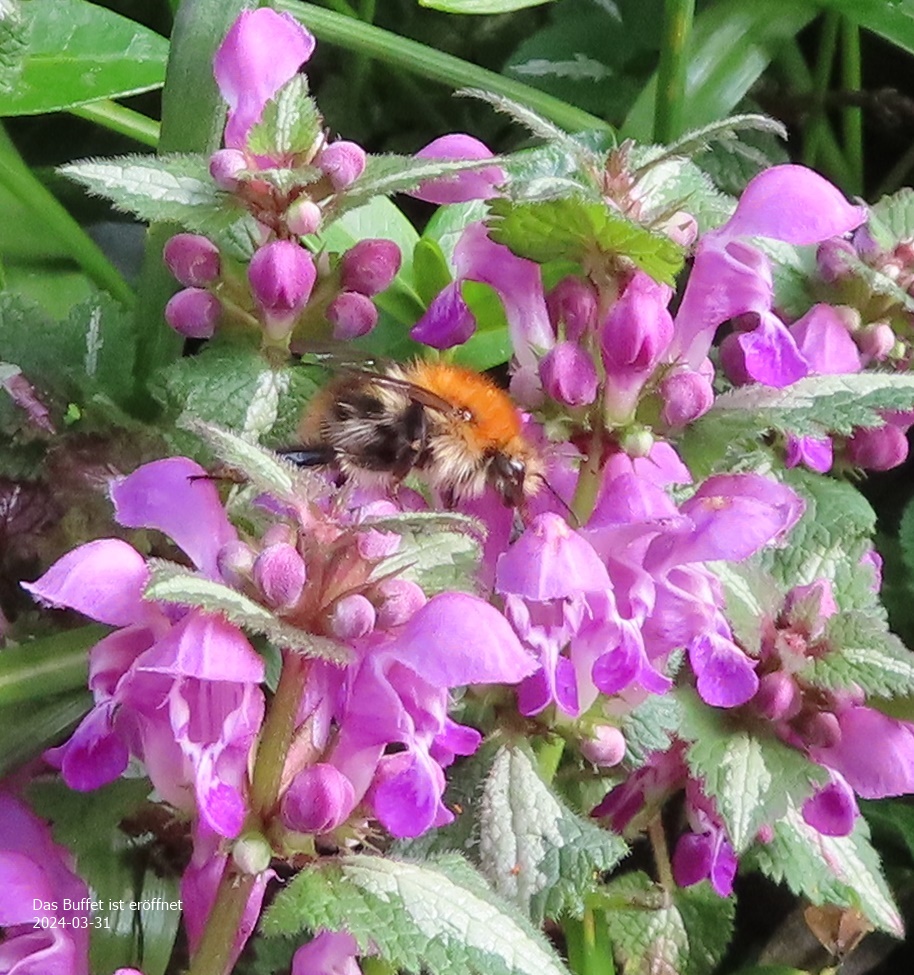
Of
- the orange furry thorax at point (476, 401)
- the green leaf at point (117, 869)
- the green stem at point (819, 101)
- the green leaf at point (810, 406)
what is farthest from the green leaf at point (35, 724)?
the green stem at point (819, 101)

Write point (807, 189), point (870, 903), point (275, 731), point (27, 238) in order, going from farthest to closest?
point (27, 238)
point (870, 903)
point (807, 189)
point (275, 731)

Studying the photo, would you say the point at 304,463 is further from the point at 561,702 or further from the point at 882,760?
the point at 882,760

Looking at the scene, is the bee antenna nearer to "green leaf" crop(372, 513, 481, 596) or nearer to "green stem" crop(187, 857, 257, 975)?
"green leaf" crop(372, 513, 481, 596)

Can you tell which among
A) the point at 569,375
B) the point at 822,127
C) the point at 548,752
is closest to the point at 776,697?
the point at 548,752

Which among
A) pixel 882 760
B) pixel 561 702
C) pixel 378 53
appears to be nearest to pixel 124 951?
pixel 561 702

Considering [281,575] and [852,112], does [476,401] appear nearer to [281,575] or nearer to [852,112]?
[281,575]

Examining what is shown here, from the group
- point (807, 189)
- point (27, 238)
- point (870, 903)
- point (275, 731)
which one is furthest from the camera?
point (27, 238)
